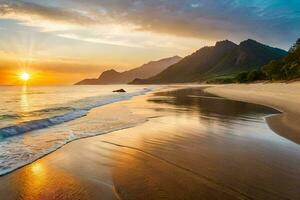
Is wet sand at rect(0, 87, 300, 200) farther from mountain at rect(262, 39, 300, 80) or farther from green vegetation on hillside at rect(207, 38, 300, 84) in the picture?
mountain at rect(262, 39, 300, 80)

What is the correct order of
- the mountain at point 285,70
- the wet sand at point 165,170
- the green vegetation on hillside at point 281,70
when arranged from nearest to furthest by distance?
1. the wet sand at point 165,170
2. the mountain at point 285,70
3. the green vegetation on hillside at point 281,70

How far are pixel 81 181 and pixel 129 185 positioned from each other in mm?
1227

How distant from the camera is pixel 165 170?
7707 millimetres

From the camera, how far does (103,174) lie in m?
7.48

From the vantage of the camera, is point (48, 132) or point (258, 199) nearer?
point (258, 199)

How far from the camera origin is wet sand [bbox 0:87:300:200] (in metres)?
6.15

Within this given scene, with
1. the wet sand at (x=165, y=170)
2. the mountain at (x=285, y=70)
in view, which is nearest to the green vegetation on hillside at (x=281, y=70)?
the mountain at (x=285, y=70)

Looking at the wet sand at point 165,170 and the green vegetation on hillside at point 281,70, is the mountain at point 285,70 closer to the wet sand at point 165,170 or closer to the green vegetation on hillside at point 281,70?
the green vegetation on hillside at point 281,70

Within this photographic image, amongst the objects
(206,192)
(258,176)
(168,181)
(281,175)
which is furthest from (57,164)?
(281,175)

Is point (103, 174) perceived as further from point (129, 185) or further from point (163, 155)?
point (163, 155)

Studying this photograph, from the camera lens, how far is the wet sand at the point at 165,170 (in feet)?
20.2

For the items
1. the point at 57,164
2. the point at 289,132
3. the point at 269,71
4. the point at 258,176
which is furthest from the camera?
the point at 269,71

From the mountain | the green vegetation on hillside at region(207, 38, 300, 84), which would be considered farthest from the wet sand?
the mountain

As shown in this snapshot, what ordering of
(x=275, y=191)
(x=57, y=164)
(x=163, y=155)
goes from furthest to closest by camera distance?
(x=163, y=155)
(x=57, y=164)
(x=275, y=191)
